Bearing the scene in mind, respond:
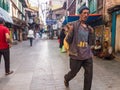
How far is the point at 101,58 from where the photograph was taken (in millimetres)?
13805

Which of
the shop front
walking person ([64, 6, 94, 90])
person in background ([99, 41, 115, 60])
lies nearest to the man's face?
walking person ([64, 6, 94, 90])

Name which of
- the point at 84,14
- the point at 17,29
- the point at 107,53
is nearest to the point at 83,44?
the point at 84,14

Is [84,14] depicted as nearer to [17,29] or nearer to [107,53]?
[107,53]

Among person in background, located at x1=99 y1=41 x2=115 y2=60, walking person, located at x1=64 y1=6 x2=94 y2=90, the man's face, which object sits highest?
the man's face

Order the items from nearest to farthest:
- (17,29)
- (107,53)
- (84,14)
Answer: (84,14) < (107,53) < (17,29)

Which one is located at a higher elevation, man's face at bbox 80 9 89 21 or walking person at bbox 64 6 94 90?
man's face at bbox 80 9 89 21

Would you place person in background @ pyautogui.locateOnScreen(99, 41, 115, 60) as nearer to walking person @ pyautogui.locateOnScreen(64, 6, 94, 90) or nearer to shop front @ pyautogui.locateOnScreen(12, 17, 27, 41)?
walking person @ pyautogui.locateOnScreen(64, 6, 94, 90)

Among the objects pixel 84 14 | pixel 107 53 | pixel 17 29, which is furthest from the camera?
pixel 17 29

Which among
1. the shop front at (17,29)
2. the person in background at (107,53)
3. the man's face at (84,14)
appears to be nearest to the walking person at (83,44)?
the man's face at (84,14)

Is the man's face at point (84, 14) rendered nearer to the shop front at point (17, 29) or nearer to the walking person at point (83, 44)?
the walking person at point (83, 44)

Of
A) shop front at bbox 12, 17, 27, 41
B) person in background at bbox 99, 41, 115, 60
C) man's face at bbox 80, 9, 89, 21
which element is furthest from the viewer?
shop front at bbox 12, 17, 27, 41

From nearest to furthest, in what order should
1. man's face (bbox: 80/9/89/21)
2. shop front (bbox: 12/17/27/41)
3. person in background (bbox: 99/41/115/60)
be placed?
man's face (bbox: 80/9/89/21), person in background (bbox: 99/41/115/60), shop front (bbox: 12/17/27/41)

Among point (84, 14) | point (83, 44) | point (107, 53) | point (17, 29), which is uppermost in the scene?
point (84, 14)

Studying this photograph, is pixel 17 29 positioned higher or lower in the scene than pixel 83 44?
higher
